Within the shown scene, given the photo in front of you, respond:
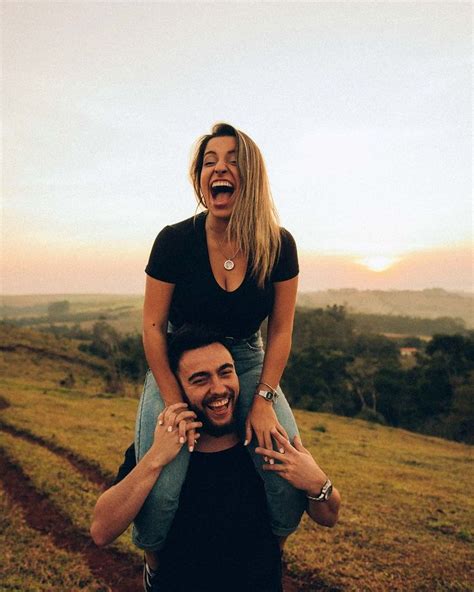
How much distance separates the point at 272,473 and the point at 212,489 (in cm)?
37

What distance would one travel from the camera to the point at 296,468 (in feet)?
9.04

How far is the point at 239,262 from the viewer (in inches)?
123

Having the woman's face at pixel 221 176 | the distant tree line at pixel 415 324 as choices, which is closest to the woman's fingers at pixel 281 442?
the woman's face at pixel 221 176

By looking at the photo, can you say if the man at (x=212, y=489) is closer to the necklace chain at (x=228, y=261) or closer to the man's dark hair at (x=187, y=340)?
the man's dark hair at (x=187, y=340)

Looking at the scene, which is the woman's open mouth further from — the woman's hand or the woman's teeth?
the woman's hand

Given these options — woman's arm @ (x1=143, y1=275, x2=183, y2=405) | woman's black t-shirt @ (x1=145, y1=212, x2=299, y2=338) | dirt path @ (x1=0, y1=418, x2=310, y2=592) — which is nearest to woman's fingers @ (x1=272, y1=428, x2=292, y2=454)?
woman's arm @ (x1=143, y1=275, x2=183, y2=405)

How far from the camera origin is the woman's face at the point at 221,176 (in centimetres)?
304

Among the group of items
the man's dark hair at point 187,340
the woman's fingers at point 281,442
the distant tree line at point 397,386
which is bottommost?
the distant tree line at point 397,386

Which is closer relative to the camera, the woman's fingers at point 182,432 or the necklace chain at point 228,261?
the woman's fingers at point 182,432

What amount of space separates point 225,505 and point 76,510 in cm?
604

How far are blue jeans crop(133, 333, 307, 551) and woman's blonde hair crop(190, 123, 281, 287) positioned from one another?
59 centimetres

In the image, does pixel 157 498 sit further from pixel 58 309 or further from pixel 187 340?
pixel 58 309

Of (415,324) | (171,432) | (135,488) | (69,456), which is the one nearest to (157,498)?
(135,488)

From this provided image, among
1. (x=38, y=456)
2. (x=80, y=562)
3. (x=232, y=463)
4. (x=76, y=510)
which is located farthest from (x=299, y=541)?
(x=38, y=456)
